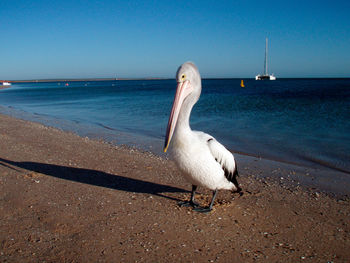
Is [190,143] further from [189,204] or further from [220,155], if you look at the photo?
[189,204]

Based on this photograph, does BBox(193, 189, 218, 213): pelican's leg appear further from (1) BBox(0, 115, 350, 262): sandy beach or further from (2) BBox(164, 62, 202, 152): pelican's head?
(2) BBox(164, 62, 202, 152): pelican's head

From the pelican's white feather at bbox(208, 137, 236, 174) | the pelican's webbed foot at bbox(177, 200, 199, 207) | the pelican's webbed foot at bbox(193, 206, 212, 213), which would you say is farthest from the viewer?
the pelican's webbed foot at bbox(177, 200, 199, 207)

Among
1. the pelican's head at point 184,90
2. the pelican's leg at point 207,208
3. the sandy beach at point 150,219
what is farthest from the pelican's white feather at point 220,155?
the sandy beach at point 150,219

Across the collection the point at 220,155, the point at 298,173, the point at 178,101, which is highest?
the point at 178,101

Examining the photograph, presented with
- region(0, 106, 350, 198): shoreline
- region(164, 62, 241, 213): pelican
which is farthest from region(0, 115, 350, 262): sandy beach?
region(164, 62, 241, 213): pelican

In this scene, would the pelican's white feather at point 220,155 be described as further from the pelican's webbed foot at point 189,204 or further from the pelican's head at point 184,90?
the pelican's webbed foot at point 189,204

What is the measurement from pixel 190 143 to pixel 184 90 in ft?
2.20

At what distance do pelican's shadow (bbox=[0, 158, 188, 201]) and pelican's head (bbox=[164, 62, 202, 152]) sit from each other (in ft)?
4.95

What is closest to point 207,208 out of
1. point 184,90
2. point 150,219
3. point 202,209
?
point 202,209

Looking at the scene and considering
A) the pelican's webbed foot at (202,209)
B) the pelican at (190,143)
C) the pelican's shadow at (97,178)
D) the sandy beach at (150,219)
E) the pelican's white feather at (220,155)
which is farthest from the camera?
the pelican's shadow at (97,178)

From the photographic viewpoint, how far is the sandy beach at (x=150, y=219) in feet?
9.33

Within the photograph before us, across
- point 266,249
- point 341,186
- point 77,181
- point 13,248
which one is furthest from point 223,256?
point 341,186

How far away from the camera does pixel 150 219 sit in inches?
140

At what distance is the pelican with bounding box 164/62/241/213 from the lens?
132 inches
